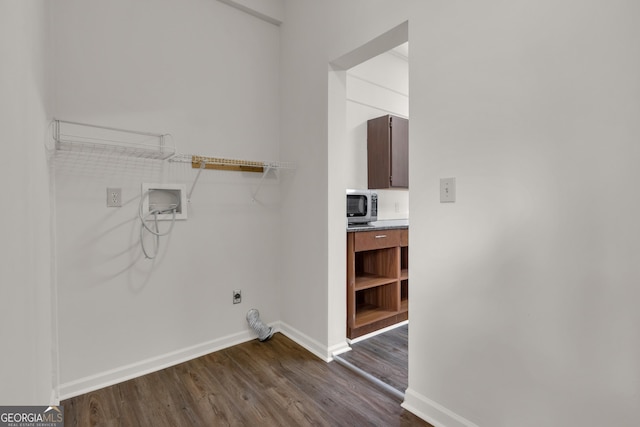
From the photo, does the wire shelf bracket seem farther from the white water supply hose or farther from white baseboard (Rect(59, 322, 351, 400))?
white baseboard (Rect(59, 322, 351, 400))

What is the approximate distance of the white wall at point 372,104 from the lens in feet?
10.6

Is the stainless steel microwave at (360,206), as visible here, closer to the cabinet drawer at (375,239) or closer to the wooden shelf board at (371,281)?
the cabinet drawer at (375,239)

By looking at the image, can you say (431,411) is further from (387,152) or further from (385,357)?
(387,152)

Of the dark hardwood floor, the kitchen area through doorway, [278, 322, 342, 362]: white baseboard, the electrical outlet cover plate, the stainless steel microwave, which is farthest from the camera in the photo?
the stainless steel microwave

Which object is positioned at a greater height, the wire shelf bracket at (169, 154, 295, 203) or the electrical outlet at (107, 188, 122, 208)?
the wire shelf bracket at (169, 154, 295, 203)

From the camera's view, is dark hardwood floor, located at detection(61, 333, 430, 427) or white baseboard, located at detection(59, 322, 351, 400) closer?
dark hardwood floor, located at detection(61, 333, 430, 427)

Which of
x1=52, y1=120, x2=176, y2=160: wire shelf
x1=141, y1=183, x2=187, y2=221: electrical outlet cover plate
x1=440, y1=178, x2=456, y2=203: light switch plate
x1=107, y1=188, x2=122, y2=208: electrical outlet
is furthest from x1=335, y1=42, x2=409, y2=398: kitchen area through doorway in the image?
x1=107, y1=188, x2=122, y2=208: electrical outlet

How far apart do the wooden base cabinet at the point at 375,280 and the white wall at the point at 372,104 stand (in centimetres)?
72

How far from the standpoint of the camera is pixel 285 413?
169 centimetres

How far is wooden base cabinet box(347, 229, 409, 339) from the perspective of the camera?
2.50 metres

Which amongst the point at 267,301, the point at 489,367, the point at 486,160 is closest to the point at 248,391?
the point at 267,301

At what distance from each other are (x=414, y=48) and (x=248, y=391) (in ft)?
7.25

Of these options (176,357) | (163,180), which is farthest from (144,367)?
(163,180)

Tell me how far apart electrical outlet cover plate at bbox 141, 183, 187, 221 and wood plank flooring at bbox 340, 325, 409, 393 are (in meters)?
1.60
